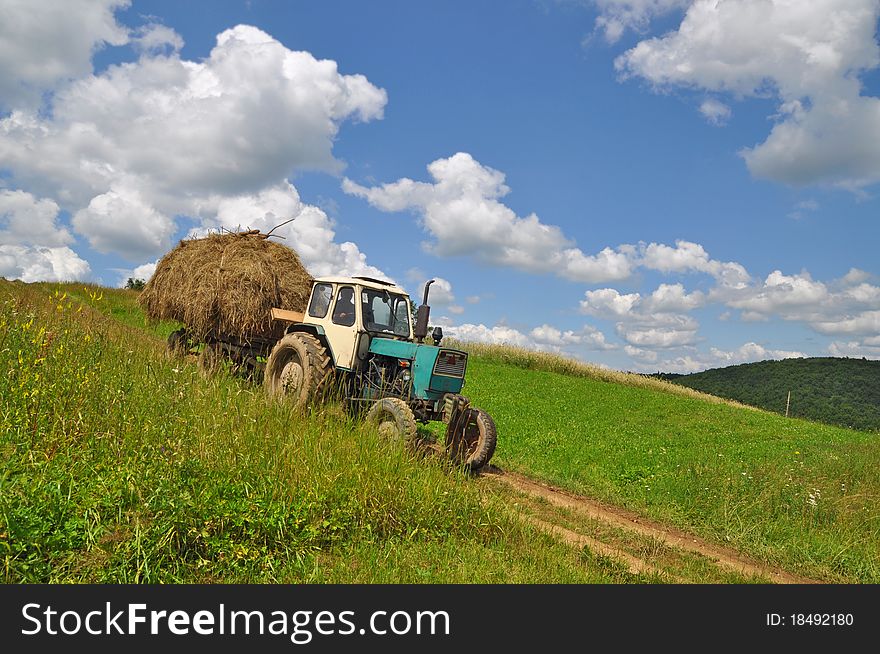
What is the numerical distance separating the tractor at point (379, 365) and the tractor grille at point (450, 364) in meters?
0.02

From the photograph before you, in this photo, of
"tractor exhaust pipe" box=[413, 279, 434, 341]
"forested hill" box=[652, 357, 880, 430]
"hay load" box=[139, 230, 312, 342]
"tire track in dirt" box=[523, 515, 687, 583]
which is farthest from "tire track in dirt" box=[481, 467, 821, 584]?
"forested hill" box=[652, 357, 880, 430]

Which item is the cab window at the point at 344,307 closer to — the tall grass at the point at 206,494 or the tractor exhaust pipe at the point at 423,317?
the tractor exhaust pipe at the point at 423,317

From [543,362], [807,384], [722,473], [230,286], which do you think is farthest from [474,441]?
[807,384]

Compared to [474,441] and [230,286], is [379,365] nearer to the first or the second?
[474,441]

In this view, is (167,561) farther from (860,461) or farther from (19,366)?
(860,461)

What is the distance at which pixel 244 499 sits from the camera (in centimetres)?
523

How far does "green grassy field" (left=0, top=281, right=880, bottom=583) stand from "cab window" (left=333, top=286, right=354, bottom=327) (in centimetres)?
219

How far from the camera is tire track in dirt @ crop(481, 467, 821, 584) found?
7.17 m

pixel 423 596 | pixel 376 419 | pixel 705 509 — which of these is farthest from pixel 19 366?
pixel 705 509

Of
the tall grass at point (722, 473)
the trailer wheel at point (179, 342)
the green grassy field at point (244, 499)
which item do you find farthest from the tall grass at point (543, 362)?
the green grassy field at point (244, 499)

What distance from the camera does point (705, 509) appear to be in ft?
31.4

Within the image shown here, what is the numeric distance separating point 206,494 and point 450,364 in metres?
5.13

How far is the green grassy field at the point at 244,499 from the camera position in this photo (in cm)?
470

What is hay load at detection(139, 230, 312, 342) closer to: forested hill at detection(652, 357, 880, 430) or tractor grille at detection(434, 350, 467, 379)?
tractor grille at detection(434, 350, 467, 379)
